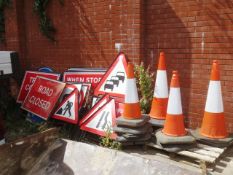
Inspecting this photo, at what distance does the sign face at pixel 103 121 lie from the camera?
14.9 feet

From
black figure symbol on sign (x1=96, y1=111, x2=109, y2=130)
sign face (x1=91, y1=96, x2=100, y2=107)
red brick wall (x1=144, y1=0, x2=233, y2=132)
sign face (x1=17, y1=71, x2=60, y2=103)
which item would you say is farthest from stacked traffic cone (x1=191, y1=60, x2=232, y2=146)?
sign face (x1=17, y1=71, x2=60, y2=103)

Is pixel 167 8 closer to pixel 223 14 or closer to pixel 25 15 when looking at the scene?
pixel 223 14

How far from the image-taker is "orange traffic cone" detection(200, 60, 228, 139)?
3.87 m

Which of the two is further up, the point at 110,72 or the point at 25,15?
the point at 25,15

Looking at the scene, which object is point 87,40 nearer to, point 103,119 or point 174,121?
point 103,119

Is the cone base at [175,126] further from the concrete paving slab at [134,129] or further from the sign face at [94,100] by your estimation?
the sign face at [94,100]

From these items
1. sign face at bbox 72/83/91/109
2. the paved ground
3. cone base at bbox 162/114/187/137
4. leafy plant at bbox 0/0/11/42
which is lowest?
the paved ground

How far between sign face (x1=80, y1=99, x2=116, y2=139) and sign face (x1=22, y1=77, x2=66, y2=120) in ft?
3.38

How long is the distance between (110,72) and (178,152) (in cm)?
193

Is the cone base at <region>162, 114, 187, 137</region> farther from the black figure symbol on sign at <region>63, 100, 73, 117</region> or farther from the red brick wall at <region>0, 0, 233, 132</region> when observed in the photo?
the black figure symbol on sign at <region>63, 100, 73, 117</region>

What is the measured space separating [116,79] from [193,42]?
4.50 feet

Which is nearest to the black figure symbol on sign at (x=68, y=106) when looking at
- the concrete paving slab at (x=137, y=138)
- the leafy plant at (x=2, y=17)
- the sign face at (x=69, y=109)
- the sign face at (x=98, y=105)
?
the sign face at (x=69, y=109)

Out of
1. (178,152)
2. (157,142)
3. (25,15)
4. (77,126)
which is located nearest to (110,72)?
(77,126)

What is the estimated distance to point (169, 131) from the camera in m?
3.96
